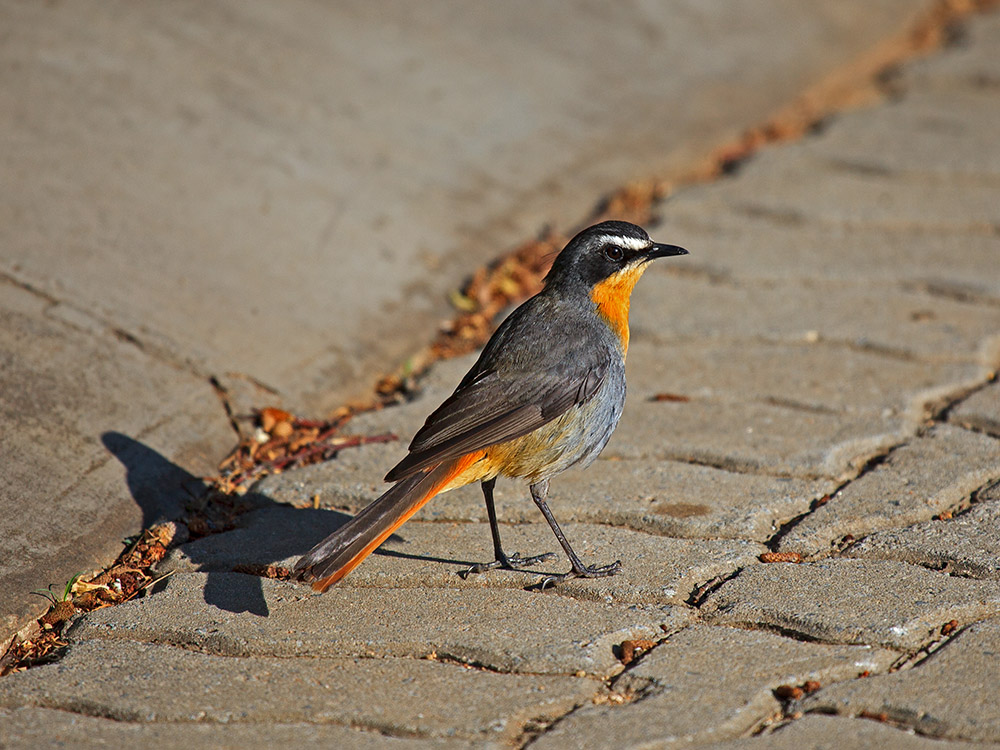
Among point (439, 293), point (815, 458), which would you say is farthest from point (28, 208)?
point (815, 458)

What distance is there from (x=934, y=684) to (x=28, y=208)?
4198 millimetres

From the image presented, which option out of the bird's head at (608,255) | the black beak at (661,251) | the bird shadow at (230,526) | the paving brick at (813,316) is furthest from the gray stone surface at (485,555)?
the paving brick at (813,316)

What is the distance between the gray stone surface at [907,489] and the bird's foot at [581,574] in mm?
594

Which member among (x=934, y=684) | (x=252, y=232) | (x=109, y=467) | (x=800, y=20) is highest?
(x=800, y=20)

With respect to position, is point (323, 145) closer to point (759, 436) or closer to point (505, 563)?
point (759, 436)

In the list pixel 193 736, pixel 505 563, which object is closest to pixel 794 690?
pixel 505 563

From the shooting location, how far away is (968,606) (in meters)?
3.12

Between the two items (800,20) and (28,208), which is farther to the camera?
(800,20)

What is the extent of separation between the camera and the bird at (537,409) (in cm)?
338

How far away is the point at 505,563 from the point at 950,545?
1.45 metres

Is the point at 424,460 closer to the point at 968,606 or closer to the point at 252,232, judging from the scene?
the point at 968,606

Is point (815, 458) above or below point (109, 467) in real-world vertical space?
below

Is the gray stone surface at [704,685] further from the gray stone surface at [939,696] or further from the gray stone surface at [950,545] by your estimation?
the gray stone surface at [950,545]

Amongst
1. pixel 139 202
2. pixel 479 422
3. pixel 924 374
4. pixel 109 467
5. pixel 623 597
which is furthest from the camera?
pixel 139 202
